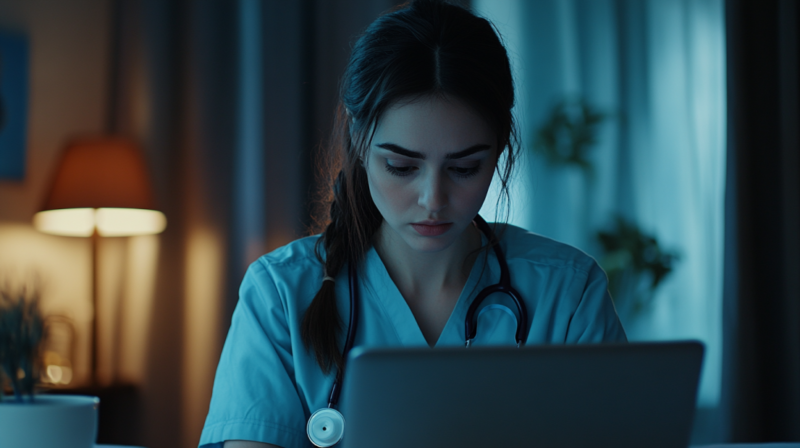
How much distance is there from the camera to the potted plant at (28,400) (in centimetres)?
64

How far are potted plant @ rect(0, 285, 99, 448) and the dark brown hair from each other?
37cm

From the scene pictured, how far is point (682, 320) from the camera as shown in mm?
2377

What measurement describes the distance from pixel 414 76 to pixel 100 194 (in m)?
1.39

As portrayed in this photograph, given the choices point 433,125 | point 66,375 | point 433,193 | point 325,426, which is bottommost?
point 66,375

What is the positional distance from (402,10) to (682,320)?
1.80m

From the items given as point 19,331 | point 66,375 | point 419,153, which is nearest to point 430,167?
point 419,153

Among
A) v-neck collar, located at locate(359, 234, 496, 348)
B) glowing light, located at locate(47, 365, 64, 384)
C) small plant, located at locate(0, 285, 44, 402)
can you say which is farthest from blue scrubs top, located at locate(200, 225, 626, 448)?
glowing light, located at locate(47, 365, 64, 384)

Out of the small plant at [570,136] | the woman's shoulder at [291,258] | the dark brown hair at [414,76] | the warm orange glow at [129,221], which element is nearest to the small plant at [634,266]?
the small plant at [570,136]

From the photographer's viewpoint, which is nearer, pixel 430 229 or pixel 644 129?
pixel 430 229

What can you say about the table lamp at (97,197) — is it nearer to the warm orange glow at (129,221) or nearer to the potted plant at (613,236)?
the warm orange glow at (129,221)

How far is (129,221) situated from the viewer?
2.20 m

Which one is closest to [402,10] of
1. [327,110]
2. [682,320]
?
[327,110]

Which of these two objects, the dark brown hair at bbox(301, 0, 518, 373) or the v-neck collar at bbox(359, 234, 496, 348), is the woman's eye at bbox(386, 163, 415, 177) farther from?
the v-neck collar at bbox(359, 234, 496, 348)

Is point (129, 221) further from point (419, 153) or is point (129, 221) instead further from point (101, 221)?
point (419, 153)
